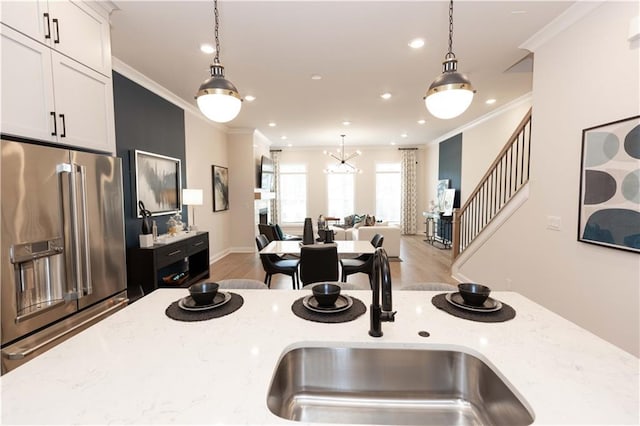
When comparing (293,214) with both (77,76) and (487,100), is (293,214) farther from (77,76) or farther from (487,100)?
(77,76)

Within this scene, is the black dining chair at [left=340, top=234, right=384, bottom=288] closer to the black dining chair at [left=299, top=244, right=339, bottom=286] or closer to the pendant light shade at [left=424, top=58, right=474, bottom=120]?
the black dining chair at [left=299, top=244, right=339, bottom=286]

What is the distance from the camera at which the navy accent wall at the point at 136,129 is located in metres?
3.53

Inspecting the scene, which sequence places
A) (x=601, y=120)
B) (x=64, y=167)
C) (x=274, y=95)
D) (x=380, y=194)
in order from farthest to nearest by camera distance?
(x=380, y=194), (x=274, y=95), (x=601, y=120), (x=64, y=167)

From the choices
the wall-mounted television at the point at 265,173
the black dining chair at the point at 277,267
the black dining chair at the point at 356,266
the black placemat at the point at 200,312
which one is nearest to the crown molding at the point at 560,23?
the black dining chair at the point at 356,266

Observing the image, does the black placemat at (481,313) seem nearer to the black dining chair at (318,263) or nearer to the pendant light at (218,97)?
the pendant light at (218,97)

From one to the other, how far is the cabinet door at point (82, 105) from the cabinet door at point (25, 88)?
2.6 inches

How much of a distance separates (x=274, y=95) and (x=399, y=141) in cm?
523

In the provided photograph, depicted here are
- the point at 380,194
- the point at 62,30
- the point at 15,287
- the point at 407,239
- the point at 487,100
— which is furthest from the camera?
the point at 380,194

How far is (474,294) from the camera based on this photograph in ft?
4.63

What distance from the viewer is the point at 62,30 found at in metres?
1.99

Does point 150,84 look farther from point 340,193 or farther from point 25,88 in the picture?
point 340,193

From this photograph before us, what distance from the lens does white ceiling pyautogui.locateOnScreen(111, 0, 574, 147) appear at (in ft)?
7.94

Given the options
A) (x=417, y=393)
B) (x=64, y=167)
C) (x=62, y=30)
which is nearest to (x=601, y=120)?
(x=417, y=393)

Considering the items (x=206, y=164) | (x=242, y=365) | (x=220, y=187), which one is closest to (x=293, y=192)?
(x=220, y=187)
